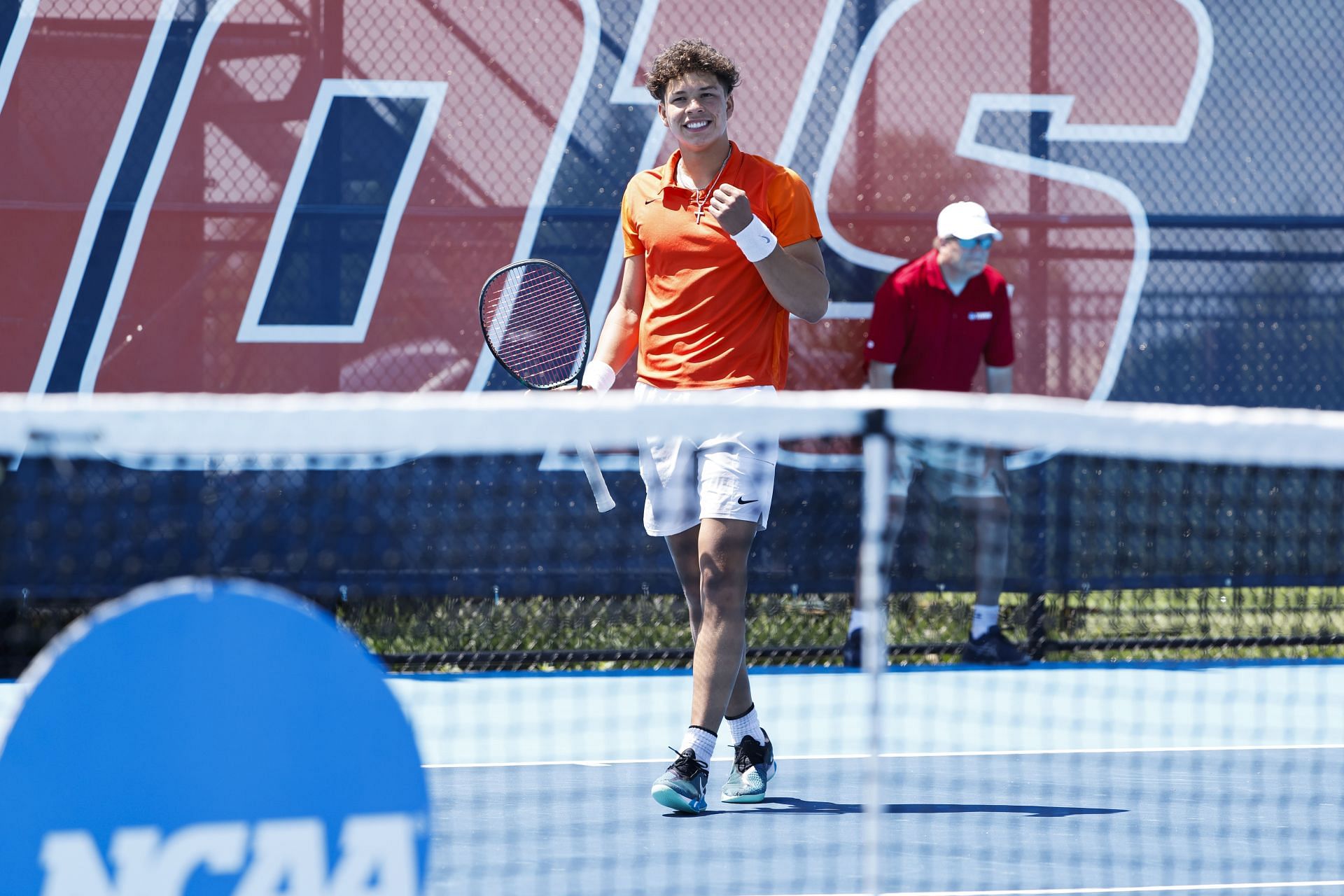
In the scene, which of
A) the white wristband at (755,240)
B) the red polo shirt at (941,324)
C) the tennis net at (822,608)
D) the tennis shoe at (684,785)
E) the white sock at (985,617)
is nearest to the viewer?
the tennis shoe at (684,785)

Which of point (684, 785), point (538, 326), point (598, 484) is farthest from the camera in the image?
point (538, 326)

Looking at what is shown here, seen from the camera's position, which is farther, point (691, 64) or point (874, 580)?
point (691, 64)

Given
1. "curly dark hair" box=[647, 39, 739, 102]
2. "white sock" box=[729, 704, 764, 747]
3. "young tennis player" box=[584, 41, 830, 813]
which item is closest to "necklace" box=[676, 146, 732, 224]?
"young tennis player" box=[584, 41, 830, 813]

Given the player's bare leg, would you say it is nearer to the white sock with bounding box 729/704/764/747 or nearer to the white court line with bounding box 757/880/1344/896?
the white sock with bounding box 729/704/764/747

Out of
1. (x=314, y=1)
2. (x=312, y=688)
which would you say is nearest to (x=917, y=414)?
(x=312, y=688)

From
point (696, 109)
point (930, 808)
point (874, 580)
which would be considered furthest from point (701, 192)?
point (874, 580)

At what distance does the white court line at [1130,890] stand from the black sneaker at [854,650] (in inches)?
110

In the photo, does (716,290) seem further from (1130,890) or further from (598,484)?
(1130,890)

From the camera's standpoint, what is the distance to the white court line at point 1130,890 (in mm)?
3166

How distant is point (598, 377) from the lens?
4059 millimetres

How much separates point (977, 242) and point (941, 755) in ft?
6.64

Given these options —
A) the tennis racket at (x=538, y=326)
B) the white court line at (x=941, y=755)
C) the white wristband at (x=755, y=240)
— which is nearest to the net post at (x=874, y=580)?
the white wristband at (x=755, y=240)

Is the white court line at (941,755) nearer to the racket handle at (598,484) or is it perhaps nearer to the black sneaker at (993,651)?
the racket handle at (598,484)

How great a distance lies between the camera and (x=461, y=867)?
334cm
